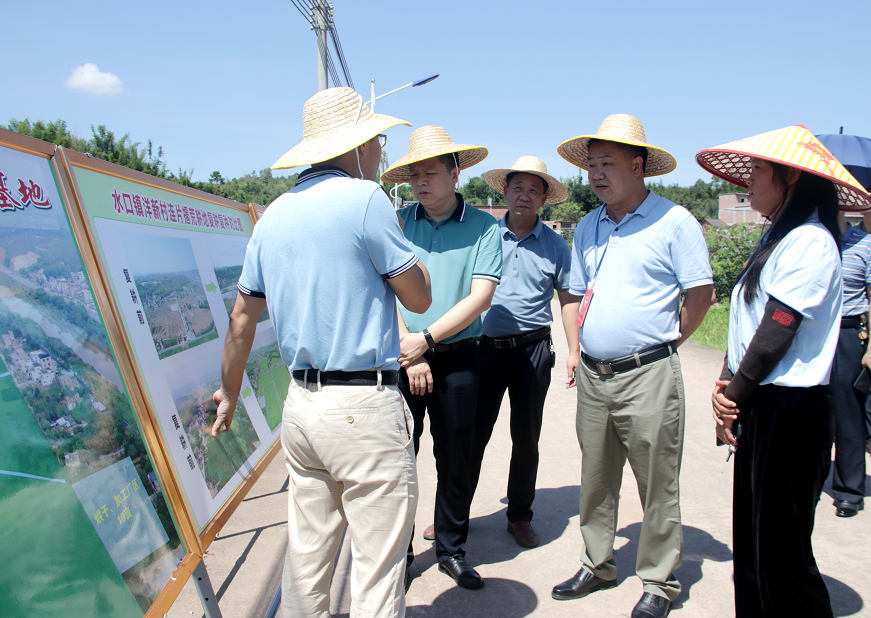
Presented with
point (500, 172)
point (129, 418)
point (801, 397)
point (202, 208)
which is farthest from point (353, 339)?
point (500, 172)

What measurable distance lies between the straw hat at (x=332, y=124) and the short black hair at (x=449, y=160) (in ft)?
2.56

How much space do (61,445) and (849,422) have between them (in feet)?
13.7

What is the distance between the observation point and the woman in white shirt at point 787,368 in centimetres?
198

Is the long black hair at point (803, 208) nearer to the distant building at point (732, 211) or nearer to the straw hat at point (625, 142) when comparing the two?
the straw hat at point (625, 142)

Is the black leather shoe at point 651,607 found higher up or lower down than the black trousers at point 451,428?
lower down

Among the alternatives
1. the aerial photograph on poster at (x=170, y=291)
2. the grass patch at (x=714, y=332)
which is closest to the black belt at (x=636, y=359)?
the aerial photograph on poster at (x=170, y=291)

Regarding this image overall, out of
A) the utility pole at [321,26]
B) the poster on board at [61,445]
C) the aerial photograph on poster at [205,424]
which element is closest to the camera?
the poster on board at [61,445]

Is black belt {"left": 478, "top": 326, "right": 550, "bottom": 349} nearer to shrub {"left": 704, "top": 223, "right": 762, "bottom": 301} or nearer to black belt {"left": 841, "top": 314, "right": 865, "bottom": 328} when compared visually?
black belt {"left": 841, "top": 314, "right": 865, "bottom": 328}

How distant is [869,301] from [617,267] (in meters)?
2.22

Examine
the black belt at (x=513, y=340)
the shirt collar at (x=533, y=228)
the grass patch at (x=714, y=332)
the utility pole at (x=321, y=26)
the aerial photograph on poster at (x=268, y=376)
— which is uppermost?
the utility pole at (x=321, y=26)

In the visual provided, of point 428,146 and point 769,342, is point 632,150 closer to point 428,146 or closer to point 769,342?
point 428,146

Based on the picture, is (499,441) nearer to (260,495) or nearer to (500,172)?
(260,495)

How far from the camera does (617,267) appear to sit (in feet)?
8.44

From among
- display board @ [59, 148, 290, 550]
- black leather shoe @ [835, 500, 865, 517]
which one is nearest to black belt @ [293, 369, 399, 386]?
→ display board @ [59, 148, 290, 550]
